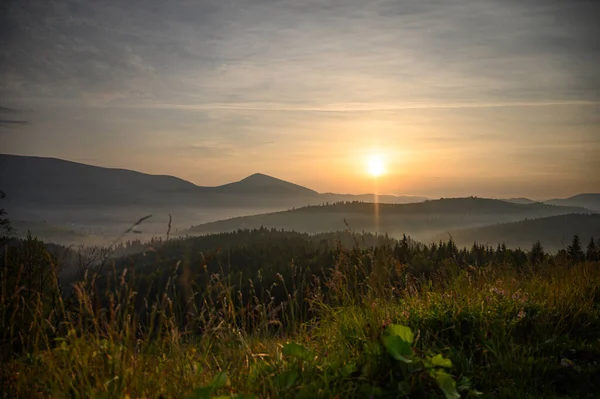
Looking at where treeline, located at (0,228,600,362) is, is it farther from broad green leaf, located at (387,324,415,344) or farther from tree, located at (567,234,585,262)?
tree, located at (567,234,585,262)

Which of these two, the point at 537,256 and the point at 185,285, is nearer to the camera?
the point at 185,285

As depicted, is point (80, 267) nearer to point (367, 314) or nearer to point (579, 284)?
point (367, 314)

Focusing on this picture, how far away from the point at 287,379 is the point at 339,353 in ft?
2.78

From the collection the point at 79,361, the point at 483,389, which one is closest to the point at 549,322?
the point at 483,389

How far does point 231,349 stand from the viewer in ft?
17.6

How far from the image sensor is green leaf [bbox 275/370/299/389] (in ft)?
13.7

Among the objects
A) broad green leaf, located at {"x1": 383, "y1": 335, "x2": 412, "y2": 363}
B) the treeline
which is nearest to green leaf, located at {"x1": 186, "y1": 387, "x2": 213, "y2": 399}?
the treeline

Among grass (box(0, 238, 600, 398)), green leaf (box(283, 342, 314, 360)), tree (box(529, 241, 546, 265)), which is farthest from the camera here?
tree (box(529, 241, 546, 265))

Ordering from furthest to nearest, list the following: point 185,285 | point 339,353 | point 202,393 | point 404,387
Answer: point 339,353
point 185,285
point 404,387
point 202,393

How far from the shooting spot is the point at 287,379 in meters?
4.29

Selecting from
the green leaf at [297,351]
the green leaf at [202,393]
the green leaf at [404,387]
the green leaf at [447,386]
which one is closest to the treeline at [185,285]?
the green leaf at [297,351]

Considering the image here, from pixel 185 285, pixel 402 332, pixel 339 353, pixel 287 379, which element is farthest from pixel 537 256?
pixel 185 285

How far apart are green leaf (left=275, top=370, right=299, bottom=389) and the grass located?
1 cm

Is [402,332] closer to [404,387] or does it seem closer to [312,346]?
[404,387]
